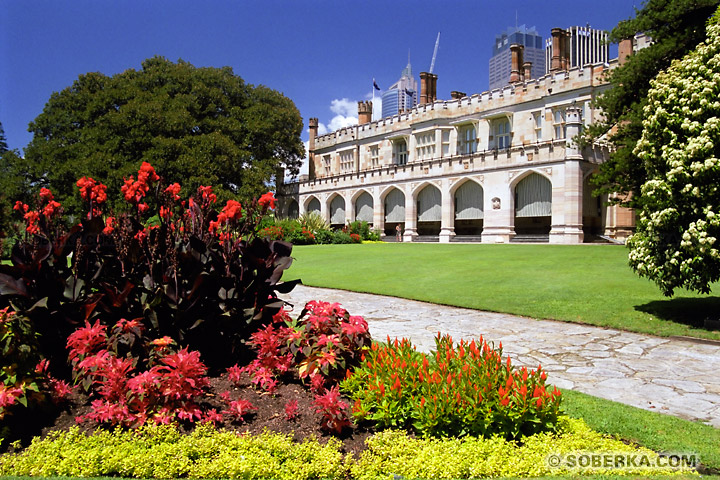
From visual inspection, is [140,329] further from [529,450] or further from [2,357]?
[529,450]

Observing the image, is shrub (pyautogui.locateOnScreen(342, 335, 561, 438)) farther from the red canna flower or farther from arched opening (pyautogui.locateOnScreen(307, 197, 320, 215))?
arched opening (pyautogui.locateOnScreen(307, 197, 320, 215))

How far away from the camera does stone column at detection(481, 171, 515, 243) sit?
31.2 metres

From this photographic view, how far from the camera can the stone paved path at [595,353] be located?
4.66m

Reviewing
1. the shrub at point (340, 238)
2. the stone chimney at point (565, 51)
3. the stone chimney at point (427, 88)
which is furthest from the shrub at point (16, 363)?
the stone chimney at point (427, 88)

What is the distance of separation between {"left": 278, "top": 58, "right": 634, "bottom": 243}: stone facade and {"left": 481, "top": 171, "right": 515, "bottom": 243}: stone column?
0.07 meters

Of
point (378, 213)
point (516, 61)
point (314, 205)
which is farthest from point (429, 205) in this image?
point (314, 205)

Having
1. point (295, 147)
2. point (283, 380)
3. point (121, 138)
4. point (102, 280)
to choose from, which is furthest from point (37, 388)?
point (295, 147)

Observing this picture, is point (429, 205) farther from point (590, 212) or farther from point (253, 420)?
point (253, 420)

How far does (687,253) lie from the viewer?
24.8ft

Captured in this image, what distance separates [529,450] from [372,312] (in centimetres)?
614

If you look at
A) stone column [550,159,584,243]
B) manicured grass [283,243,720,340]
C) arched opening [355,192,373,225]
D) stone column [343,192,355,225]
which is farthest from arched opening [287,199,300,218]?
manicured grass [283,243,720,340]

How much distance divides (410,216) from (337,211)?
10390 millimetres

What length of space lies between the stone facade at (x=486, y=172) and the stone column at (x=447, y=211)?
7 centimetres

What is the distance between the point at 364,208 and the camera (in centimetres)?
4309
